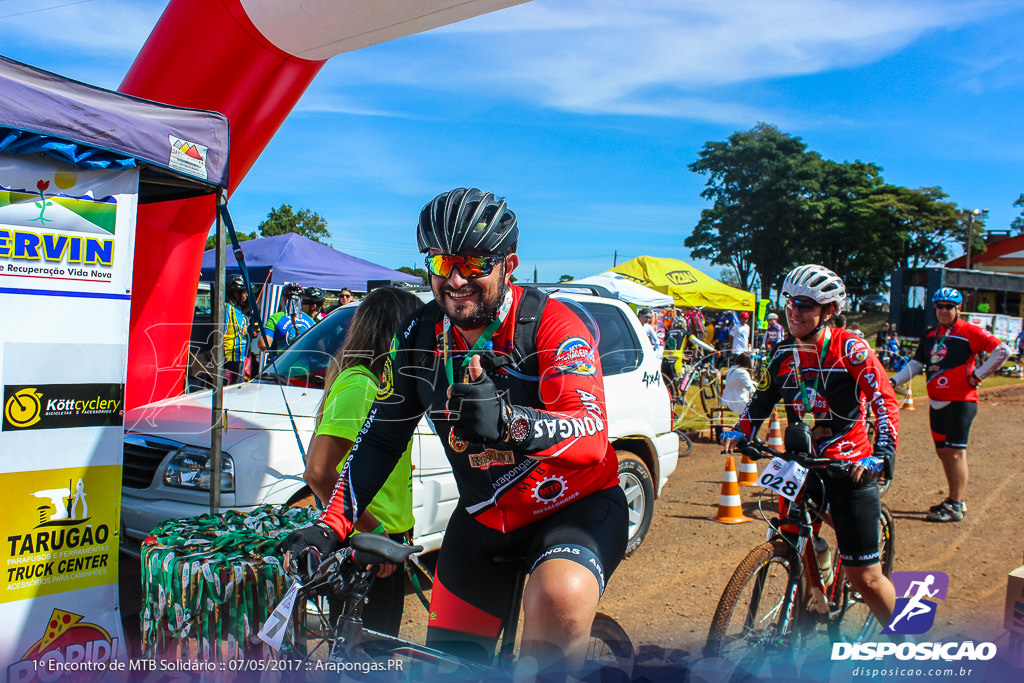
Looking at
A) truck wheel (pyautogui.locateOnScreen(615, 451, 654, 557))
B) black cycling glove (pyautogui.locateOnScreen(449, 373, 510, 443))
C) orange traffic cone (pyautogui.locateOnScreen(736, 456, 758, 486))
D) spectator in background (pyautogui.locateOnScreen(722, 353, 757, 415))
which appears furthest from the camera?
orange traffic cone (pyautogui.locateOnScreen(736, 456, 758, 486))

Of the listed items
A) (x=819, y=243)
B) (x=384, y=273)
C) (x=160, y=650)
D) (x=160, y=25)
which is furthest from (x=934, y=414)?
(x=819, y=243)

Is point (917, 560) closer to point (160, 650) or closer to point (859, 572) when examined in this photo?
point (859, 572)

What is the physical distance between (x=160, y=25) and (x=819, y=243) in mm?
45203

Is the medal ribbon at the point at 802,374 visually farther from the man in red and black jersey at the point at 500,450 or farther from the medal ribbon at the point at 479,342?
the medal ribbon at the point at 479,342

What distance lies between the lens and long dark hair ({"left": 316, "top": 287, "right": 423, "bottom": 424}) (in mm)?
3299

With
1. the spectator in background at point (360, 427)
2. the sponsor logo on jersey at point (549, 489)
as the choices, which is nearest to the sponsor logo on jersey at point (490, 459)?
the sponsor logo on jersey at point (549, 489)

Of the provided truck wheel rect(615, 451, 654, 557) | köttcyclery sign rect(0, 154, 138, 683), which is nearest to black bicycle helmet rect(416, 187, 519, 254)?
köttcyclery sign rect(0, 154, 138, 683)

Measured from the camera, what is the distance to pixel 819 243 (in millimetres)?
44625

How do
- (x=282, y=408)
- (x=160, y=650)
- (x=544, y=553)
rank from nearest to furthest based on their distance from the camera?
1. (x=544, y=553)
2. (x=160, y=650)
3. (x=282, y=408)

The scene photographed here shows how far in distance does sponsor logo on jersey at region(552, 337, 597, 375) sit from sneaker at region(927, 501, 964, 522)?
Result: 19.4ft

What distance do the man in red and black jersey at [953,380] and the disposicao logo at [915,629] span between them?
3266mm

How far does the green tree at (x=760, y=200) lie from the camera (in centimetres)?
Result: 4497

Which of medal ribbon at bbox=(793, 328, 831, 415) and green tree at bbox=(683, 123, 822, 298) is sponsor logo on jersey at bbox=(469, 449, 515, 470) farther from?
green tree at bbox=(683, 123, 822, 298)

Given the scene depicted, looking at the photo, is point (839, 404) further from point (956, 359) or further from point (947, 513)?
point (956, 359)
